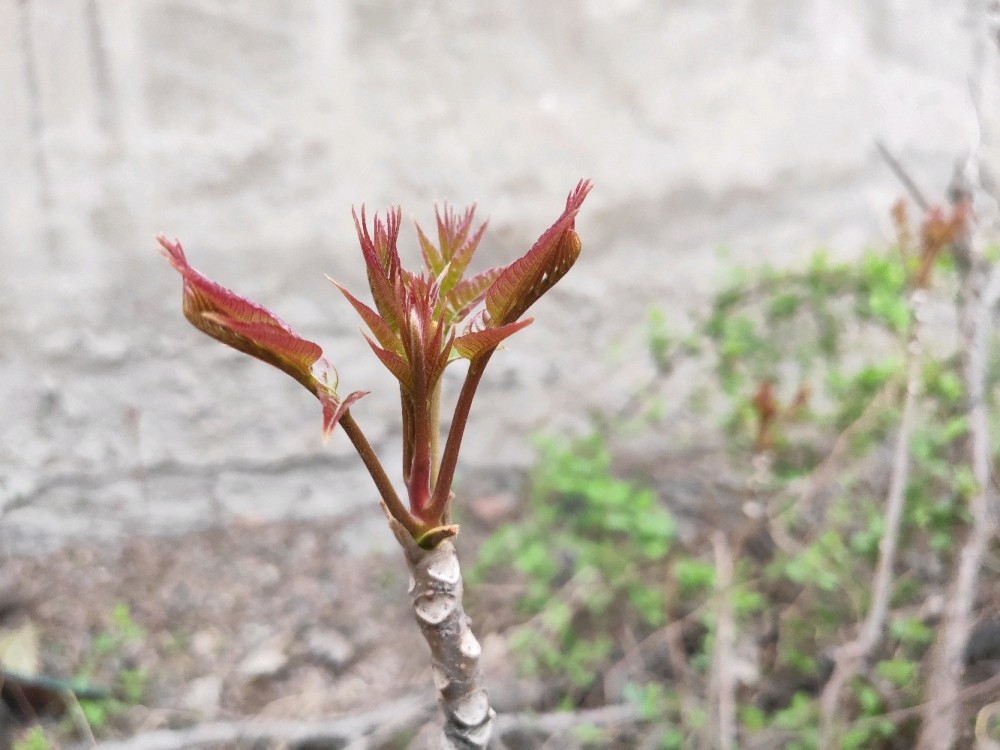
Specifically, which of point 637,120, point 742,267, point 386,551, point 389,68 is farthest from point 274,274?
point 742,267

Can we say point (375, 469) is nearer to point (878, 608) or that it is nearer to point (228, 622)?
point (878, 608)

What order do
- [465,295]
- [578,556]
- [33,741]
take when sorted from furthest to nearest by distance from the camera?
1. [578,556]
2. [33,741]
3. [465,295]

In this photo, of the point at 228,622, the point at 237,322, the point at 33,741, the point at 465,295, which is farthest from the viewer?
the point at 228,622

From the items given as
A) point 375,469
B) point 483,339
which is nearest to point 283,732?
point 375,469

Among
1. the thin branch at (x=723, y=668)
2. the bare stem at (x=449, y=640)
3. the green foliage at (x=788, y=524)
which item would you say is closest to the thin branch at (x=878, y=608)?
the green foliage at (x=788, y=524)

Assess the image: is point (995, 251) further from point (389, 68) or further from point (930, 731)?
point (389, 68)

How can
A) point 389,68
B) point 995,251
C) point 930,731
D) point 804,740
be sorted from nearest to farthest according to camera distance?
point 930,731
point 804,740
point 995,251
point 389,68
